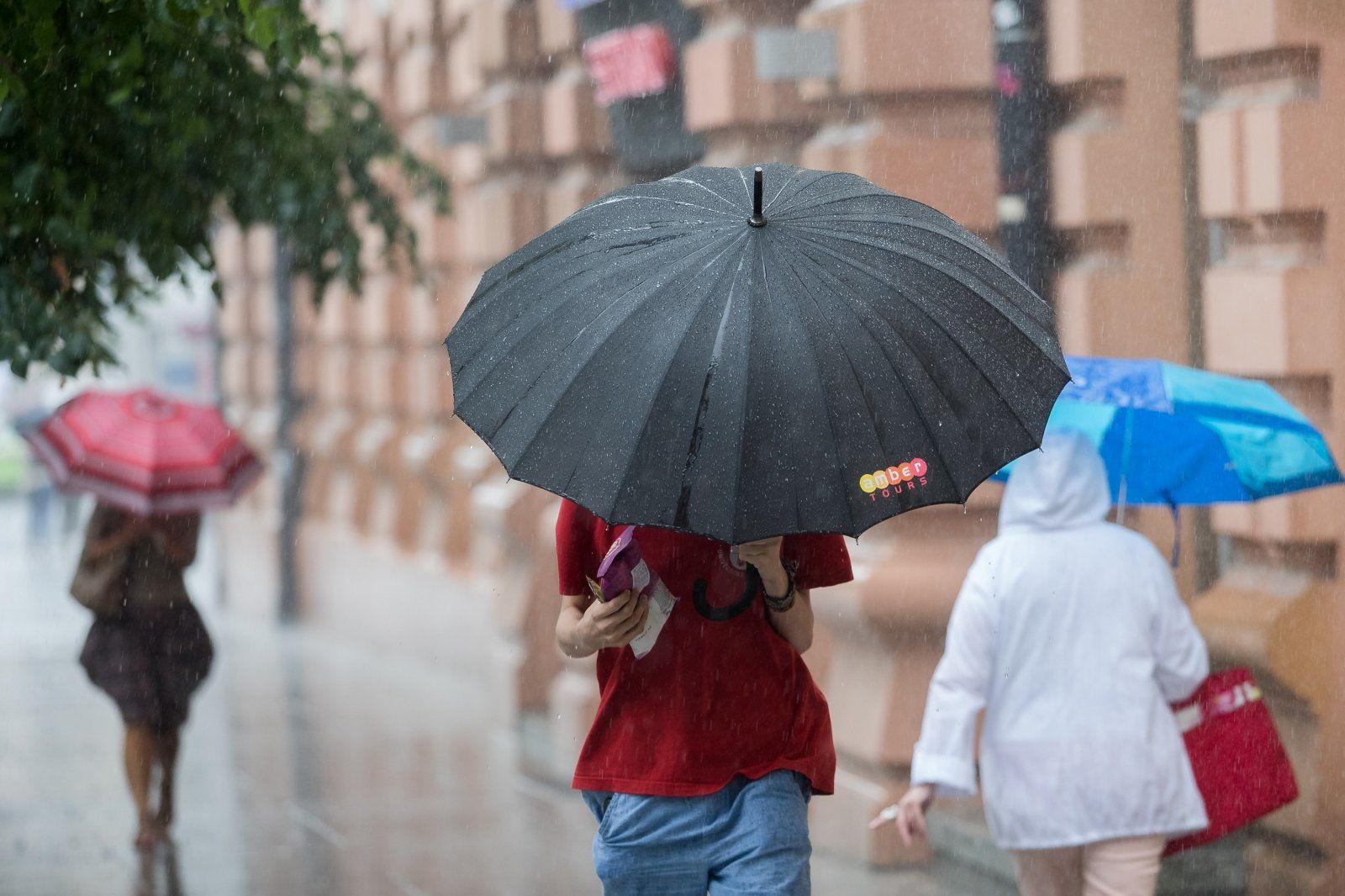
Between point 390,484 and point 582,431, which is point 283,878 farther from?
point 390,484

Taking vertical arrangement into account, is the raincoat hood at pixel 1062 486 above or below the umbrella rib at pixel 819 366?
below

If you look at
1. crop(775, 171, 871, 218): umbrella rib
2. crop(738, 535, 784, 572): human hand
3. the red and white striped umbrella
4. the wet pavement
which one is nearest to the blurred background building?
the wet pavement

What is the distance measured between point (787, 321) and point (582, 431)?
385 mm

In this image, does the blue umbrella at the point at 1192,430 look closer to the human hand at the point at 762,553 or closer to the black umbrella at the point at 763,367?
the black umbrella at the point at 763,367

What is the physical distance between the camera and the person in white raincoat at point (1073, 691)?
181 inches

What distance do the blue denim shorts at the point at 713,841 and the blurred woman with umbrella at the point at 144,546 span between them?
4.50 meters

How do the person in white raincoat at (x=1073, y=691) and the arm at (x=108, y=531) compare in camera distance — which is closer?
the person in white raincoat at (x=1073, y=691)

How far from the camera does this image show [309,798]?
905cm

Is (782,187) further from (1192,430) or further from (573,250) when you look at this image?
(1192,430)

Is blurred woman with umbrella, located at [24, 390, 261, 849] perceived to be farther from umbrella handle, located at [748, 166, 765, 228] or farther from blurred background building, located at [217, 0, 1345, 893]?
umbrella handle, located at [748, 166, 765, 228]

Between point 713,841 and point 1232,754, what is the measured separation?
5.56ft

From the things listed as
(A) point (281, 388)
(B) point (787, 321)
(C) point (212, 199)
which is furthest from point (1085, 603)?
(A) point (281, 388)

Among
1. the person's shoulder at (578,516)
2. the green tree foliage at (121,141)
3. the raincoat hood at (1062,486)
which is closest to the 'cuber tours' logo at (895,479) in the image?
the person's shoulder at (578,516)

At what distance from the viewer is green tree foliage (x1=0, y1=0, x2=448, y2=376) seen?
15.9ft
